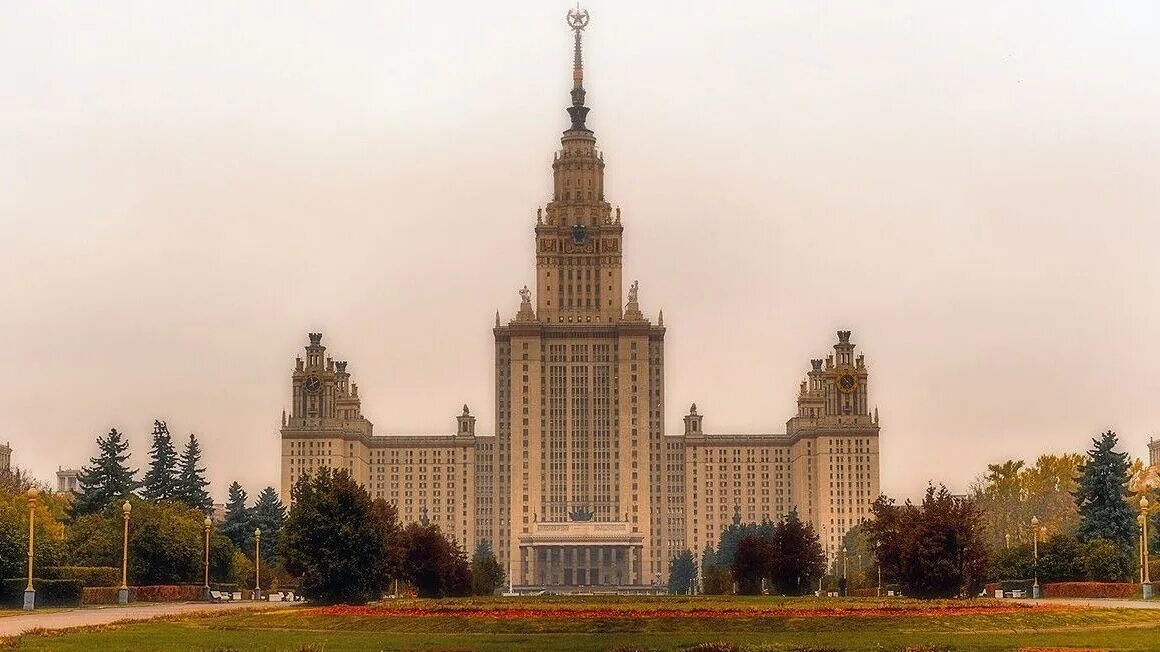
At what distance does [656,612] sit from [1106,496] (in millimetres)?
52641

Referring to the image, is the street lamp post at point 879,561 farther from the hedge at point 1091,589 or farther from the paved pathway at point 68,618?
the paved pathway at point 68,618

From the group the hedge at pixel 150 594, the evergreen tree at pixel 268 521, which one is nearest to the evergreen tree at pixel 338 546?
the hedge at pixel 150 594

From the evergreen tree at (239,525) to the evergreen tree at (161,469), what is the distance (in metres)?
5.23

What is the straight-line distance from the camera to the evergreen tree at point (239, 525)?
435ft

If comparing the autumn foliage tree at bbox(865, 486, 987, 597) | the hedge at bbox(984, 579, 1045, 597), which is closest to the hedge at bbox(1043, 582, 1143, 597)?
the hedge at bbox(984, 579, 1045, 597)

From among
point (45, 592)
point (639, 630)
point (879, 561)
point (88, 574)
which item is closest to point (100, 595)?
point (88, 574)

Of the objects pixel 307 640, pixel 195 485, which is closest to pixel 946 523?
pixel 307 640

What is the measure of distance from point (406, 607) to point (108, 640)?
16.3 metres

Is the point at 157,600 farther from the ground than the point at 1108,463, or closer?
closer

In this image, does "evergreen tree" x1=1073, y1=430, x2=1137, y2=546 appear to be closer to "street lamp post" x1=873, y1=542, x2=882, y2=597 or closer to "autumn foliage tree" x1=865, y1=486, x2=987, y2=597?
"street lamp post" x1=873, y1=542, x2=882, y2=597

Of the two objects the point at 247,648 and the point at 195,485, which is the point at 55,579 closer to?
the point at 247,648

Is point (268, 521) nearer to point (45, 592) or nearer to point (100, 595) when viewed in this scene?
point (100, 595)

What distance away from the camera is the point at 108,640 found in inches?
1698

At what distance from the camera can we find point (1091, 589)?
81625 millimetres
